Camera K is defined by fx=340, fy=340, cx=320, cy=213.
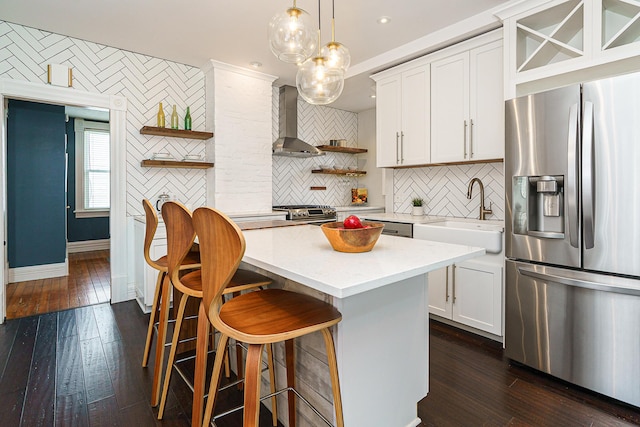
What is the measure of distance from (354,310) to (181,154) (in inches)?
130

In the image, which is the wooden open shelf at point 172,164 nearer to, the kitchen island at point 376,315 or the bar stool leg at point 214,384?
the kitchen island at point 376,315

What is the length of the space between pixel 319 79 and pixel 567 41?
192 cm

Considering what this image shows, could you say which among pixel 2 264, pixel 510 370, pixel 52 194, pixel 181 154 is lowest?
pixel 510 370

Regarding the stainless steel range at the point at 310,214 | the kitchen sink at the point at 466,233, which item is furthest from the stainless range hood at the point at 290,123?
the kitchen sink at the point at 466,233

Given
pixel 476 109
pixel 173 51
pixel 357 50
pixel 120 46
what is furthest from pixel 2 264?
pixel 476 109

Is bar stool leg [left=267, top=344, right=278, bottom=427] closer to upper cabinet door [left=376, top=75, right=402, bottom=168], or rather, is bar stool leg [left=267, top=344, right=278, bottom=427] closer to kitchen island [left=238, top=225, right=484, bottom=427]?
kitchen island [left=238, top=225, right=484, bottom=427]

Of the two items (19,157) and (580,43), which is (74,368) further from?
(580,43)

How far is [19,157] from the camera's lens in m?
4.45

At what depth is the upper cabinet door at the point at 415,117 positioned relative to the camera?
11.2 feet

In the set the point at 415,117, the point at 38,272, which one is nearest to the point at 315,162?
the point at 415,117

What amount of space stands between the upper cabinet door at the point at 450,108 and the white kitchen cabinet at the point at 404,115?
8cm

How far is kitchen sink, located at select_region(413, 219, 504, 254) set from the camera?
8.55 ft

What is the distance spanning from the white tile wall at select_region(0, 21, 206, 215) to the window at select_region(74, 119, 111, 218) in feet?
10.7

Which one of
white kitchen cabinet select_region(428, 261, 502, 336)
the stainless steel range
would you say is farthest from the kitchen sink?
the stainless steel range
